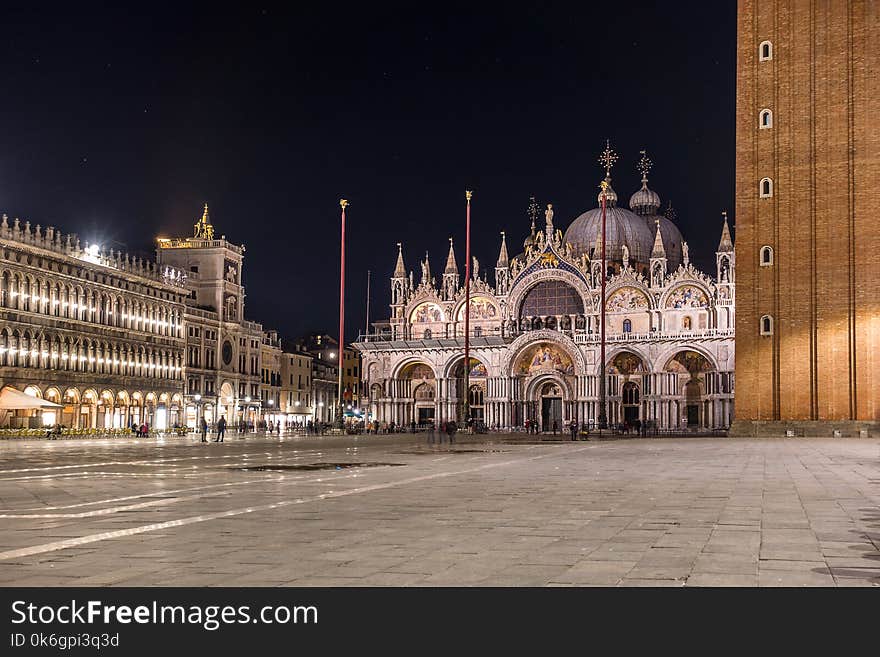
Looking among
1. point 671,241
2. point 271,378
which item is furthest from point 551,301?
point 271,378

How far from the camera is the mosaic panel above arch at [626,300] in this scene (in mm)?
87062

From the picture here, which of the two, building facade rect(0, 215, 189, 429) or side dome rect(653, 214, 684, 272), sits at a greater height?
side dome rect(653, 214, 684, 272)

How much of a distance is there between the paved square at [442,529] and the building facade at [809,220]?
34179 mm

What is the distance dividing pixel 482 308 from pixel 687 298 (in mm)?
19623

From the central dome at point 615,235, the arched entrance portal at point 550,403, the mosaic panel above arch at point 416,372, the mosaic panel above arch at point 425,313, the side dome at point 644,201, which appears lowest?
the arched entrance portal at point 550,403

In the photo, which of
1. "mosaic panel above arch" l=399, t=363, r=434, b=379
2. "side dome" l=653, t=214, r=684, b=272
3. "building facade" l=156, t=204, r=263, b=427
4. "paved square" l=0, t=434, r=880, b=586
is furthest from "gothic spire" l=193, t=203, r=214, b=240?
"paved square" l=0, t=434, r=880, b=586


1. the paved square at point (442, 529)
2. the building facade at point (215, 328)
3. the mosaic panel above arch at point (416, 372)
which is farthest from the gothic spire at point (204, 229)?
the paved square at point (442, 529)

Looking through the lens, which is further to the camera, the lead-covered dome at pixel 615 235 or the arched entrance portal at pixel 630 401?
the lead-covered dome at pixel 615 235

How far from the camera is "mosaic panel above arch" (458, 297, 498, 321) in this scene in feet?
310

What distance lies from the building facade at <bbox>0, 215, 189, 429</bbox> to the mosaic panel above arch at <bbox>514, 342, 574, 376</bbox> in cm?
3027

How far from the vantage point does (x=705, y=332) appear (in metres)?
82.4

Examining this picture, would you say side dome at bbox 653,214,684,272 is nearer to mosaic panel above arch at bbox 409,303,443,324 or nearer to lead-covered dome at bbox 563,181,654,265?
lead-covered dome at bbox 563,181,654,265

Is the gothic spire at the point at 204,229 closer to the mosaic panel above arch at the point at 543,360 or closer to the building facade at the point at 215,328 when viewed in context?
the building facade at the point at 215,328
